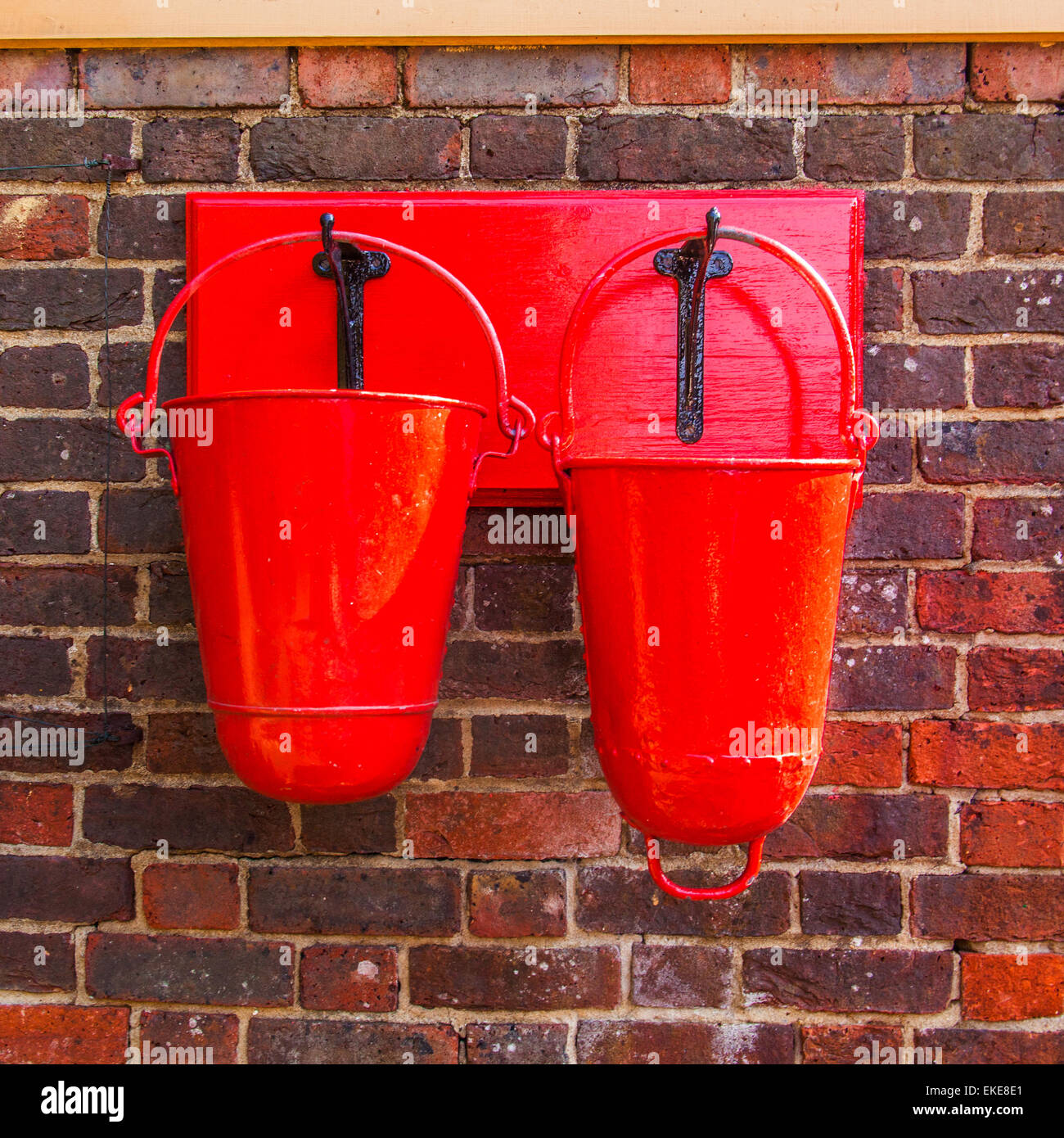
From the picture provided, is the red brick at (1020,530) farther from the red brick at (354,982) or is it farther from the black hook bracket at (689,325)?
the red brick at (354,982)

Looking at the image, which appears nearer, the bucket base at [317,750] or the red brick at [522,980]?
the bucket base at [317,750]

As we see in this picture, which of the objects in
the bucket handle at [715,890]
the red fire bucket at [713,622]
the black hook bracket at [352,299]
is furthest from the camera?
the black hook bracket at [352,299]

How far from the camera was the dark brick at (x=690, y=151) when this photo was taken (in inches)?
44.4

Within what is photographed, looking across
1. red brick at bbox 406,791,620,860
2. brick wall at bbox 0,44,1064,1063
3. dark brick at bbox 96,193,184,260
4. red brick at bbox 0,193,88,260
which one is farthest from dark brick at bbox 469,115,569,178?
red brick at bbox 406,791,620,860

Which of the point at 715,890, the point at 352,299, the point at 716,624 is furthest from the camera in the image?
the point at 352,299

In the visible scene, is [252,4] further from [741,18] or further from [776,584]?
[776,584]

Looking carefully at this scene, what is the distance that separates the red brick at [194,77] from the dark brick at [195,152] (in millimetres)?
27

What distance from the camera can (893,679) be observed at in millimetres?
1133

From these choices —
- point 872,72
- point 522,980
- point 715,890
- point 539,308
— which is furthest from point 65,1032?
point 872,72

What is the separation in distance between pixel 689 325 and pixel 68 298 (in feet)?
2.47

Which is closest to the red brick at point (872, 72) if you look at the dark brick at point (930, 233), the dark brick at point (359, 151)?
the dark brick at point (930, 233)

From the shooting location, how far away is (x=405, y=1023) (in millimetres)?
1130

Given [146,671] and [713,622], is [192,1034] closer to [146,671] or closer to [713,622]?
[146,671]

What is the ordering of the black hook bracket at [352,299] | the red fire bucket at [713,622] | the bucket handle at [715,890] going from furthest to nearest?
1. the black hook bracket at [352,299]
2. the bucket handle at [715,890]
3. the red fire bucket at [713,622]
